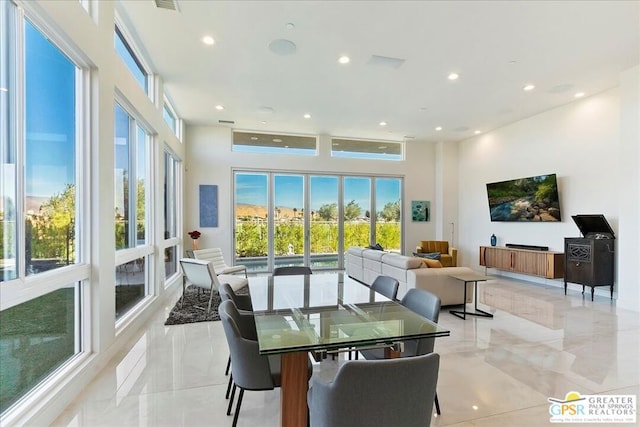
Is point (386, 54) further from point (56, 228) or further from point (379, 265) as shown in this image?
point (56, 228)

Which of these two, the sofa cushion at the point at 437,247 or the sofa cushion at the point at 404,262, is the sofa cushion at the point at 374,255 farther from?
the sofa cushion at the point at 437,247

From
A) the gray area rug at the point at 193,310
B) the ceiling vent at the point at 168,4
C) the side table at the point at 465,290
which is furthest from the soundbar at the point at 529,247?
the ceiling vent at the point at 168,4

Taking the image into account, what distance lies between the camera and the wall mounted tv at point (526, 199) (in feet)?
20.8

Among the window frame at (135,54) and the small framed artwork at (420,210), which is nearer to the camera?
the window frame at (135,54)

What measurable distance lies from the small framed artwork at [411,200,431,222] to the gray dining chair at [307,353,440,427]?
27.0 ft

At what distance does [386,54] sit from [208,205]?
546 centimetres

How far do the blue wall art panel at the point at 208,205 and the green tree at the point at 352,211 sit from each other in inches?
137

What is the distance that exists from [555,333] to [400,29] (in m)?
4.07

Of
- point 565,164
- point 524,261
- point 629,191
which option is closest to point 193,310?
point 524,261

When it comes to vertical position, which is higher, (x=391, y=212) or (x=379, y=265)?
(x=391, y=212)

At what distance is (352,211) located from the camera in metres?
8.83

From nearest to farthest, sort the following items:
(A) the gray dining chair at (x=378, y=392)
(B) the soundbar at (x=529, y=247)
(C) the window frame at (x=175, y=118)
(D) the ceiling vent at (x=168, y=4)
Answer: (A) the gray dining chair at (x=378, y=392) → (D) the ceiling vent at (x=168, y=4) → (C) the window frame at (x=175, y=118) → (B) the soundbar at (x=529, y=247)

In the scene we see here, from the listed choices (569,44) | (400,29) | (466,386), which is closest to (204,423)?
(466,386)

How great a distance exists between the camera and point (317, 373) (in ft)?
8.86
